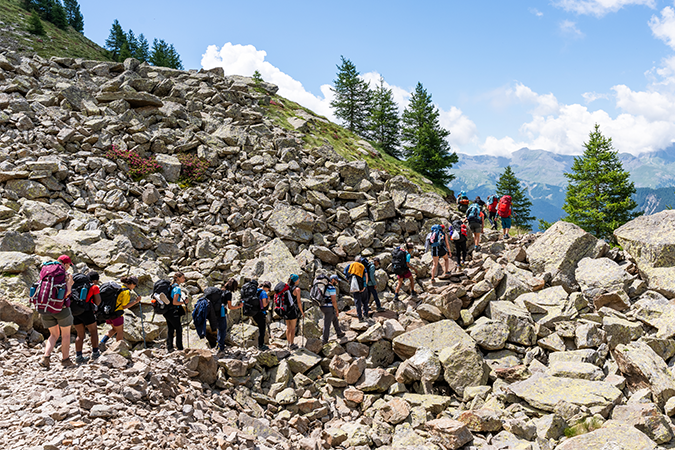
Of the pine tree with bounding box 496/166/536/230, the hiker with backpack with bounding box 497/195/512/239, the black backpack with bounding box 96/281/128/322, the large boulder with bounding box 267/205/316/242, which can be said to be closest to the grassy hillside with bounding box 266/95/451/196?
the hiker with backpack with bounding box 497/195/512/239

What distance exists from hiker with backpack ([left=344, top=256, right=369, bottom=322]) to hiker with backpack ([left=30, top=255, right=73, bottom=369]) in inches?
354

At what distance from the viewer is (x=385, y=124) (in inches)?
1815

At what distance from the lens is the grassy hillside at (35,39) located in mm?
44081

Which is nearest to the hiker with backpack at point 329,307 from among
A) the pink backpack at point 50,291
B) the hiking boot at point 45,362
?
the pink backpack at point 50,291

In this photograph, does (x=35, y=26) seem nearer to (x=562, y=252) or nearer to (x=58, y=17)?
(x=58, y=17)

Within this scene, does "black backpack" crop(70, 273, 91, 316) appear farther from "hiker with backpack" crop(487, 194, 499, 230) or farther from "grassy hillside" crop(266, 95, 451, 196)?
"hiker with backpack" crop(487, 194, 499, 230)

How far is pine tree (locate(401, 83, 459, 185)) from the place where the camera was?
39.4 meters

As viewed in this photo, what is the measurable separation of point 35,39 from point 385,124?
2026 inches

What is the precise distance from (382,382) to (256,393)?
3994mm

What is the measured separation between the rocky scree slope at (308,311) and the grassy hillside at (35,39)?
1110 inches

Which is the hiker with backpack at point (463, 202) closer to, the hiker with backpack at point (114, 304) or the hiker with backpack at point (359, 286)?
the hiker with backpack at point (359, 286)

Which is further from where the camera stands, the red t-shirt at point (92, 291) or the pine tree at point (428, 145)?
the pine tree at point (428, 145)

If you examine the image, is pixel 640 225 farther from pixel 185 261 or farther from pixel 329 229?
pixel 185 261

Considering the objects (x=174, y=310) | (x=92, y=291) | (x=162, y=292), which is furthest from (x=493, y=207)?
(x=92, y=291)
